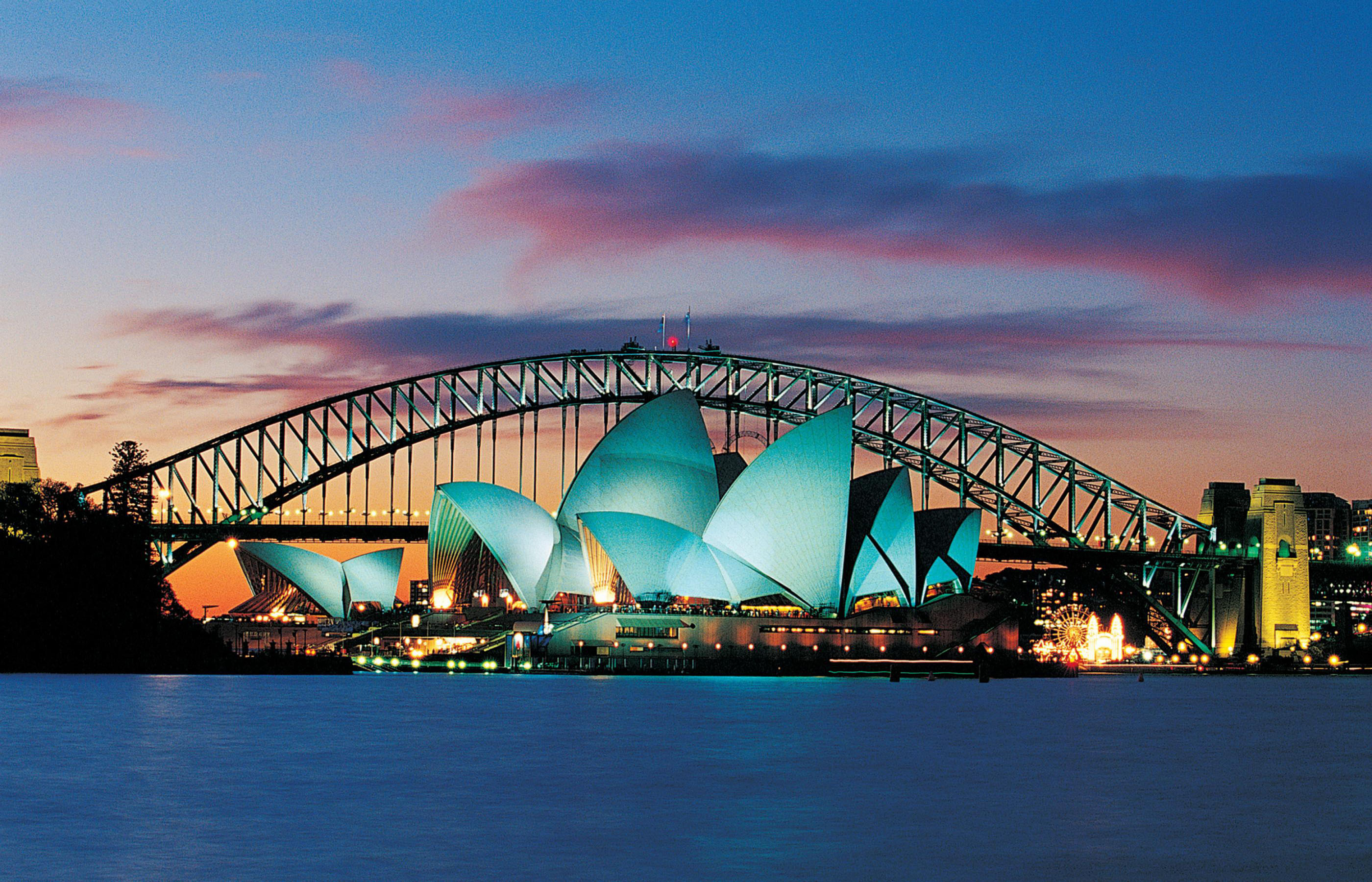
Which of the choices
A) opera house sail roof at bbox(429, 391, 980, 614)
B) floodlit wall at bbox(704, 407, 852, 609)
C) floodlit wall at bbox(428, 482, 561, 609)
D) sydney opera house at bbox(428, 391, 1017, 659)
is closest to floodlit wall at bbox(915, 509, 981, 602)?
opera house sail roof at bbox(429, 391, 980, 614)

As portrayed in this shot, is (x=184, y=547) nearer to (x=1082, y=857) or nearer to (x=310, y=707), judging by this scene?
(x=310, y=707)

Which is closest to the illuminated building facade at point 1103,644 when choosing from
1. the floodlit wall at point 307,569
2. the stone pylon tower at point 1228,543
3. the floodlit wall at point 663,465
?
the stone pylon tower at point 1228,543

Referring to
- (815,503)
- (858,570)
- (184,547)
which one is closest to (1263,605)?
(858,570)

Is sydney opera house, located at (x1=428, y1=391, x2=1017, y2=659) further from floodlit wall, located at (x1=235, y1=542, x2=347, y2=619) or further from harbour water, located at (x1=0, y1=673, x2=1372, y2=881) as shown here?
harbour water, located at (x1=0, y1=673, x2=1372, y2=881)

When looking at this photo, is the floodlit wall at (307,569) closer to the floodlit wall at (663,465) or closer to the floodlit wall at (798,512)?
the floodlit wall at (663,465)

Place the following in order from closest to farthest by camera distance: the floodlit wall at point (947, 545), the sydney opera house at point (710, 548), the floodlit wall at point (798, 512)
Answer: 1. the floodlit wall at point (798, 512)
2. the sydney opera house at point (710, 548)
3. the floodlit wall at point (947, 545)

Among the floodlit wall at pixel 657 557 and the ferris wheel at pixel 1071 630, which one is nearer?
the floodlit wall at pixel 657 557

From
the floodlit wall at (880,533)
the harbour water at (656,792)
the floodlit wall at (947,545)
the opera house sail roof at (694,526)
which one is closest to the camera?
the harbour water at (656,792)
